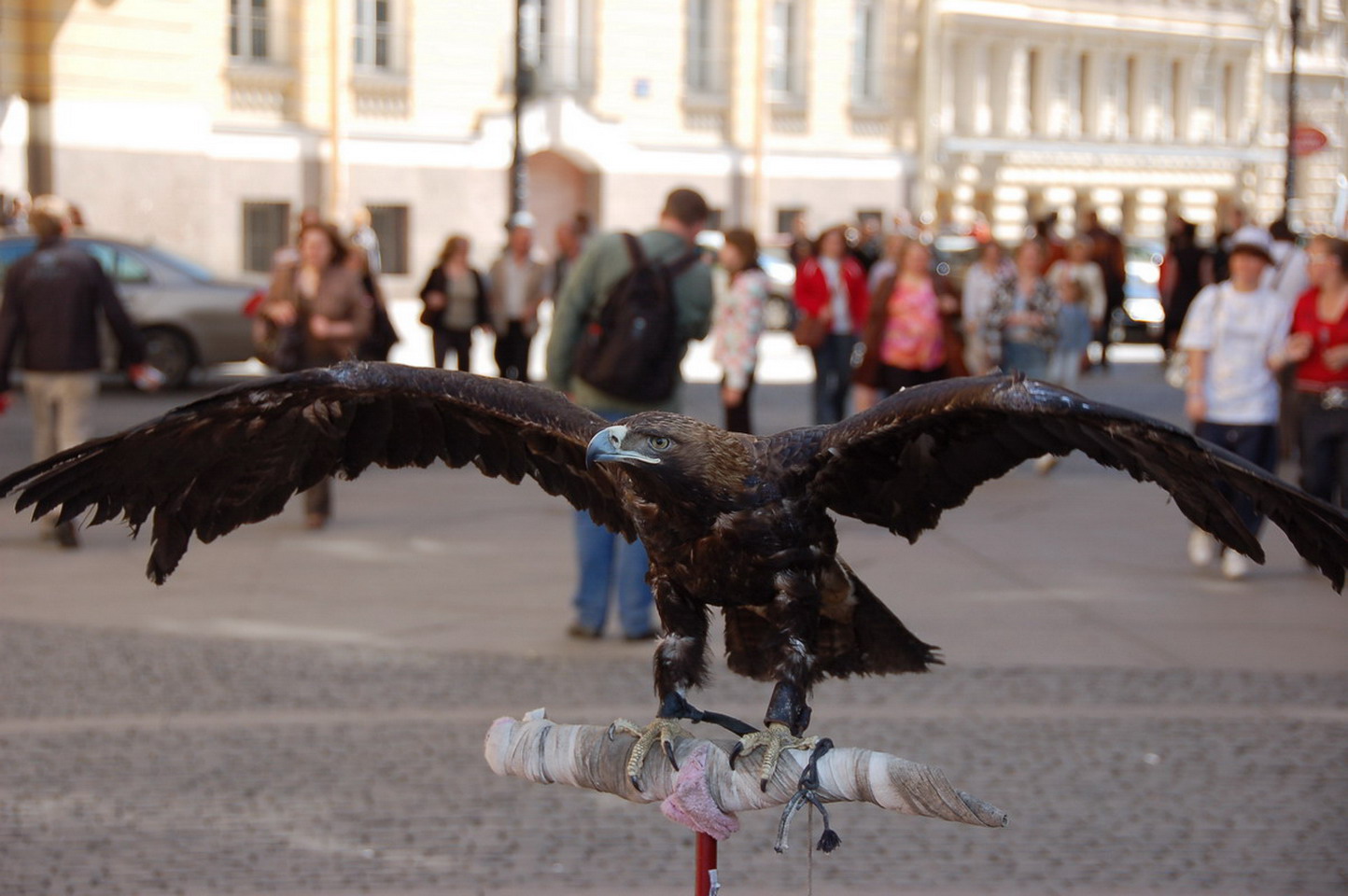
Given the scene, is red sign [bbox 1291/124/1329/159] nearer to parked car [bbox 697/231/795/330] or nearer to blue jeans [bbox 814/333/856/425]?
parked car [bbox 697/231/795/330]

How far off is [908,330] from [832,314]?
7.40 ft

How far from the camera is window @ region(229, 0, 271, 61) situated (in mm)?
30359

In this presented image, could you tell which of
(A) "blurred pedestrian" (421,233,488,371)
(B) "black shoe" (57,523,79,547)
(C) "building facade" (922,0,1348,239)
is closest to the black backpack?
(B) "black shoe" (57,523,79,547)

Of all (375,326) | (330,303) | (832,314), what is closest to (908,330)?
(832,314)

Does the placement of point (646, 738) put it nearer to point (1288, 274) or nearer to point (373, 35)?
point (1288, 274)

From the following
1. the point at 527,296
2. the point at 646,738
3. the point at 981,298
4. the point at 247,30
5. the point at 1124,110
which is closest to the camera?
the point at 646,738

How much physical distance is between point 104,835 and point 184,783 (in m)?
0.50

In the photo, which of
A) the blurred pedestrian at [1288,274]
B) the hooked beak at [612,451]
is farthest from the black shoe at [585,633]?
the blurred pedestrian at [1288,274]

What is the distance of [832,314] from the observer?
14.6 m

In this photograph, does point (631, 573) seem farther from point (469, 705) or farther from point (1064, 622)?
point (1064, 622)

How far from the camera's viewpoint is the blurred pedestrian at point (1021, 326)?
1350 centimetres

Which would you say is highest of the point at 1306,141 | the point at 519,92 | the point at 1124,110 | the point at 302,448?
the point at 1124,110

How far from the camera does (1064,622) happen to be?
865 centimetres

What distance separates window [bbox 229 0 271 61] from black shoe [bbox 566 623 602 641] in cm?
A: 2437
